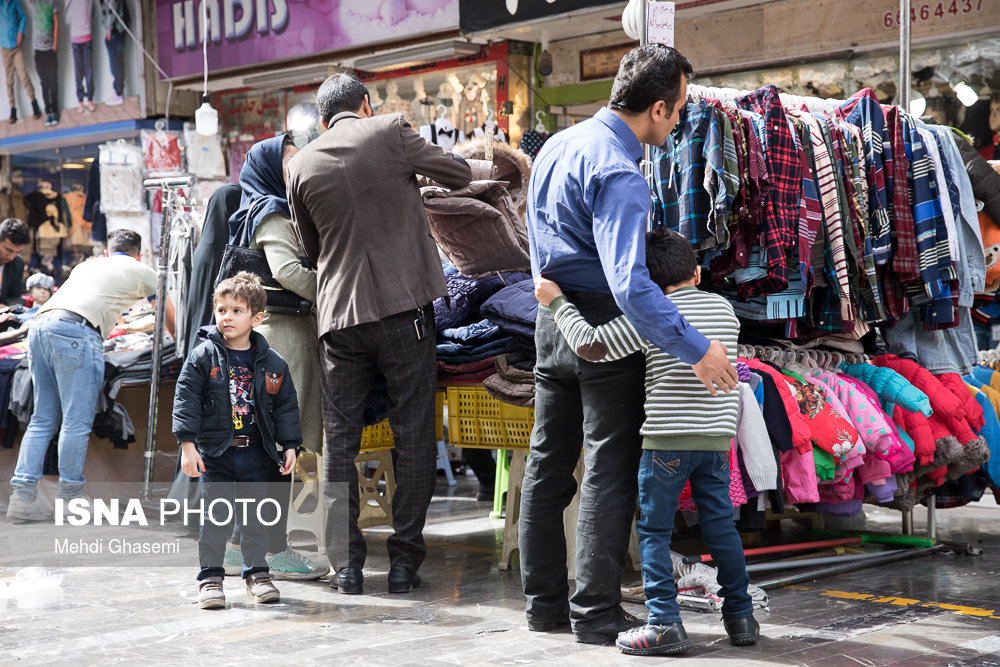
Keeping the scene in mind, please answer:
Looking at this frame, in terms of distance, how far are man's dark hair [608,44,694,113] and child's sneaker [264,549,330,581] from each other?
8.12ft

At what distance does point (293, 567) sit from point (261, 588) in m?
0.50

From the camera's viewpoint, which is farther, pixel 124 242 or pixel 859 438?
pixel 124 242

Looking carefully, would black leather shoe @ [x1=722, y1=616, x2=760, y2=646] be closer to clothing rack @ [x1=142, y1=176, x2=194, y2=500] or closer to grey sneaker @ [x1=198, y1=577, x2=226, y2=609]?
grey sneaker @ [x1=198, y1=577, x2=226, y2=609]

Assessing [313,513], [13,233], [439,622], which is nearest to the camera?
[439,622]

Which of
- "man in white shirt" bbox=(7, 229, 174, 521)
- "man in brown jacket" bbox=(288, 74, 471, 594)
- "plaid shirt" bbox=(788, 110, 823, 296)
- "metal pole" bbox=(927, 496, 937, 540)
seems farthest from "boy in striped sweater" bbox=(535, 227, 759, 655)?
"man in white shirt" bbox=(7, 229, 174, 521)

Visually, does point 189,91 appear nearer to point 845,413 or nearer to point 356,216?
point 356,216

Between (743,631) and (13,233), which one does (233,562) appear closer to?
(743,631)

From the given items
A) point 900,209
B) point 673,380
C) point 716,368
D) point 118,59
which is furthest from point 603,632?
point 118,59

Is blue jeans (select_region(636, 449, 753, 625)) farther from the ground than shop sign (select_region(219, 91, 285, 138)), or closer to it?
closer to it

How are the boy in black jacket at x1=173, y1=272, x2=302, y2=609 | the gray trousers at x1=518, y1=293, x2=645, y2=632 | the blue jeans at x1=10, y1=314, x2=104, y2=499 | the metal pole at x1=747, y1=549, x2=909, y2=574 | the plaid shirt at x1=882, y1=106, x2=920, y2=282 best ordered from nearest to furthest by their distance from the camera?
the gray trousers at x1=518, y1=293, x2=645, y2=632
the boy in black jacket at x1=173, y1=272, x2=302, y2=609
the metal pole at x1=747, y1=549, x2=909, y2=574
the plaid shirt at x1=882, y1=106, x2=920, y2=282
the blue jeans at x1=10, y1=314, x2=104, y2=499

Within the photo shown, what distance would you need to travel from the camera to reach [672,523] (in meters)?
3.74

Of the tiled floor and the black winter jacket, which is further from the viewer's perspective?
the black winter jacket

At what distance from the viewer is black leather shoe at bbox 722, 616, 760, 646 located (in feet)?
12.5

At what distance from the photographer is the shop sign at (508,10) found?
8602mm
